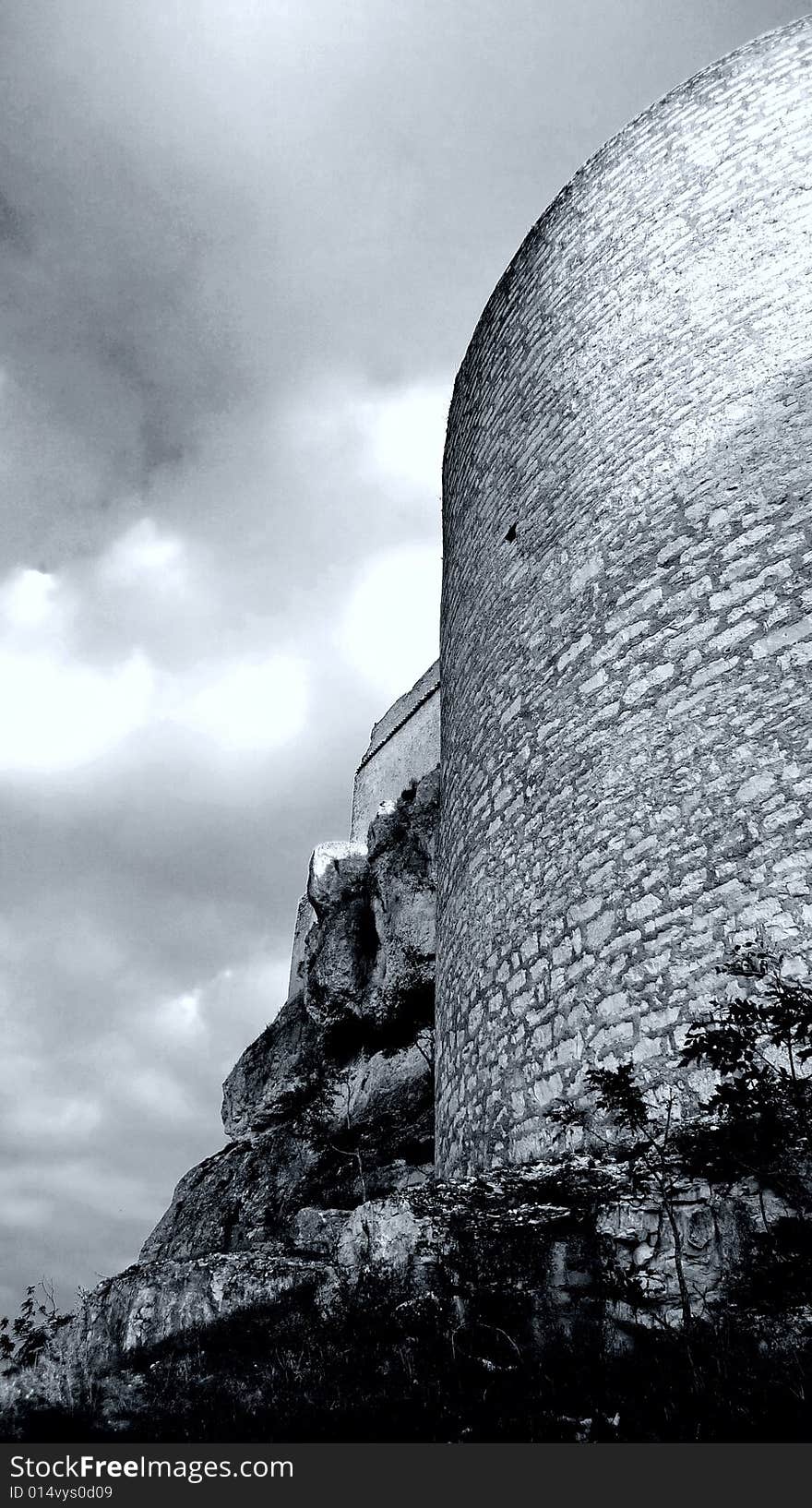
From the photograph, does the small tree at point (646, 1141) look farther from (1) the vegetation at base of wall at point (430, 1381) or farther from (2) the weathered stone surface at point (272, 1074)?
(2) the weathered stone surface at point (272, 1074)

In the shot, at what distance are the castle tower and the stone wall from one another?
871cm

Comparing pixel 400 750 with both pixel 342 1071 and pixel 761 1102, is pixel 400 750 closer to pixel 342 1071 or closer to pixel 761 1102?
pixel 342 1071

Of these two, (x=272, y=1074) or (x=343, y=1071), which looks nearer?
(x=343, y=1071)

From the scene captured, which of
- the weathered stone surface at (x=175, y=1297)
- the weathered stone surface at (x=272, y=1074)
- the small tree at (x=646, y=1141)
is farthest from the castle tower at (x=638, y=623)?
the weathered stone surface at (x=272, y=1074)

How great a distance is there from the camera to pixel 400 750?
59.2ft

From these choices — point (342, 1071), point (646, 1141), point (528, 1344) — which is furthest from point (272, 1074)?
point (528, 1344)

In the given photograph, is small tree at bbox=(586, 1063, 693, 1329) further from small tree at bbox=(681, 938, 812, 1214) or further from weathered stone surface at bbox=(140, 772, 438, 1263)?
weathered stone surface at bbox=(140, 772, 438, 1263)

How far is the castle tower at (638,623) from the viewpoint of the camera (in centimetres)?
450

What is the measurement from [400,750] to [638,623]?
12751 mm

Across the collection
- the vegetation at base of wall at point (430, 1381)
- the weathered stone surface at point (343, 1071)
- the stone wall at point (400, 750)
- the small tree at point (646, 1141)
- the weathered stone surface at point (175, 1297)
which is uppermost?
the stone wall at point (400, 750)

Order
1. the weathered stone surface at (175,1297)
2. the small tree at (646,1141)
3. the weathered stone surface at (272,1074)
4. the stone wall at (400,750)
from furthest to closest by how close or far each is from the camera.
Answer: the stone wall at (400,750)
the weathered stone surface at (272,1074)
the weathered stone surface at (175,1297)
the small tree at (646,1141)

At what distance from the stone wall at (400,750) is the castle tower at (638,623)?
8713 mm
